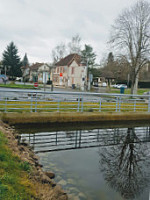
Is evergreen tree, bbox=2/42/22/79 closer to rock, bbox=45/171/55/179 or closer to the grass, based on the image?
rock, bbox=45/171/55/179

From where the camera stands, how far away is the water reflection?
6.29 metres

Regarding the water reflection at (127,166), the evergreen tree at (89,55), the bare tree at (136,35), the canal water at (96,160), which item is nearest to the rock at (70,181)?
the canal water at (96,160)

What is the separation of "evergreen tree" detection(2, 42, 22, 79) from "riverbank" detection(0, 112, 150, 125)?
51.1m

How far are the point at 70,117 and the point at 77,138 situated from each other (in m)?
3.05

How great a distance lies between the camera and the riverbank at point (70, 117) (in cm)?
1280

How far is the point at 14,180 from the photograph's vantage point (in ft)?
14.9

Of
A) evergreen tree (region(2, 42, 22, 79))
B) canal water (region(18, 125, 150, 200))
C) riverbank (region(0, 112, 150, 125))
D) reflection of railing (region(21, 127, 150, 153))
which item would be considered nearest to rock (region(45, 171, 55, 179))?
canal water (region(18, 125, 150, 200))

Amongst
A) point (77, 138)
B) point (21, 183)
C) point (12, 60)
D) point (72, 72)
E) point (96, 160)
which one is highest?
point (12, 60)

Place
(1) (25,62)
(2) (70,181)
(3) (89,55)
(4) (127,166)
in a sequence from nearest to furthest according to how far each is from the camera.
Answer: (2) (70,181) → (4) (127,166) → (3) (89,55) → (1) (25,62)

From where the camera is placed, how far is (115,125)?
49.7ft

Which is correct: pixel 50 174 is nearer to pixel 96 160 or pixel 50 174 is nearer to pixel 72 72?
pixel 96 160

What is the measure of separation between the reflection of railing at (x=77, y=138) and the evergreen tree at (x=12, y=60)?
53168mm

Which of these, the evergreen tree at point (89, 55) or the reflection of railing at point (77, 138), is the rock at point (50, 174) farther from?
the evergreen tree at point (89, 55)

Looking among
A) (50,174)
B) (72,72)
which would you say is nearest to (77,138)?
(50,174)
